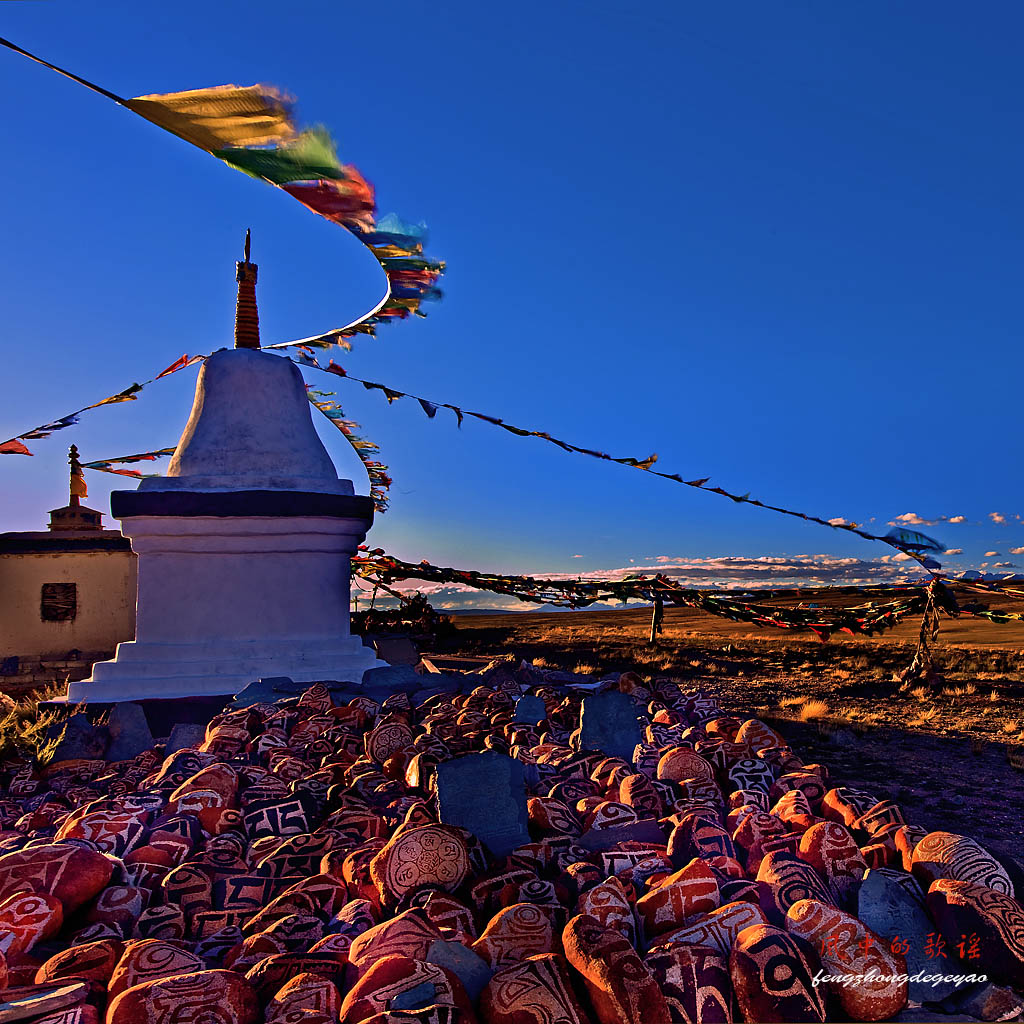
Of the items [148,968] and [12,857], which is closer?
[148,968]

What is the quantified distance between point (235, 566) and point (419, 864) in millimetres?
4804

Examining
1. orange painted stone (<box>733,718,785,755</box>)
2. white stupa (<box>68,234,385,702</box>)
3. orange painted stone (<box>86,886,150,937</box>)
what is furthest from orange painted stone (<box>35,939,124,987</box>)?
white stupa (<box>68,234,385,702</box>)

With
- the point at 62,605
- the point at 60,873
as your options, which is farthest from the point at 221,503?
the point at 62,605

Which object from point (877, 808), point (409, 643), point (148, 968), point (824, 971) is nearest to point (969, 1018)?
point (824, 971)

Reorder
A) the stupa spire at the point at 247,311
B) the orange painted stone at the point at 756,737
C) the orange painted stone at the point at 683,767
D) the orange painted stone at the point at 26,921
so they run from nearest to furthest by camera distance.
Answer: the orange painted stone at the point at 26,921 < the orange painted stone at the point at 683,767 < the orange painted stone at the point at 756,737 < the stupa spire at the point at 247,311

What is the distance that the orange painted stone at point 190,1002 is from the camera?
5.58 ft

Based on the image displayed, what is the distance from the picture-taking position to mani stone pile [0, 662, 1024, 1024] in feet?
5.77

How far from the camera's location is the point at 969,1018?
Result: 6.16 ft

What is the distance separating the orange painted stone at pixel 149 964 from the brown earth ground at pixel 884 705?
12.5 feet

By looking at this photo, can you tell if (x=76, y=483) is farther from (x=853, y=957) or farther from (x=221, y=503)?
(x=853, y=957)

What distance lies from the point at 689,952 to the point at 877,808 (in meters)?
1.45

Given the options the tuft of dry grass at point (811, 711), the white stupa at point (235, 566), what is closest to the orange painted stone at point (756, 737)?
the white stupa at point (235, 566)

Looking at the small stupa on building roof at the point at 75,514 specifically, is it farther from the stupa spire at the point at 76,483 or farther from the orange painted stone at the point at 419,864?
the orange painted stone at the point at 419,864

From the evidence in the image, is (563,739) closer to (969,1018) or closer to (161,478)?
(969,1018)
